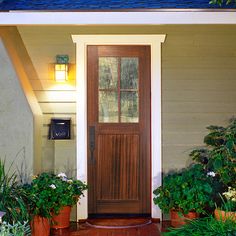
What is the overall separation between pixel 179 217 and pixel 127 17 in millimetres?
2178

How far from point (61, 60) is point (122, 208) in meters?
1.90

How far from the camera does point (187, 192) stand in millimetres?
5023

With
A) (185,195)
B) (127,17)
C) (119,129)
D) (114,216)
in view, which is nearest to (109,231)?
(114,216)

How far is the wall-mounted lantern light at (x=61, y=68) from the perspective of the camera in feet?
18.4

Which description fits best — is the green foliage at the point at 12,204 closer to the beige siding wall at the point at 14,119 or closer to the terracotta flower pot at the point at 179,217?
the beige siding wall at the point at 14,119

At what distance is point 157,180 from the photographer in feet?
18.7

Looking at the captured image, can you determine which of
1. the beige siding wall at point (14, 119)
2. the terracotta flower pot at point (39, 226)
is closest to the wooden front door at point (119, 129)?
the beige siding wall at point (14, 119)

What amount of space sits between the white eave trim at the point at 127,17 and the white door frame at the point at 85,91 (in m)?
1.16

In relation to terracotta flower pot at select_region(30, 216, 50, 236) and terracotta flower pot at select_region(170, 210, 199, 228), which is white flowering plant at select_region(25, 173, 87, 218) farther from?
terracotta flower pot at select_region(170, 210, 199, 228)

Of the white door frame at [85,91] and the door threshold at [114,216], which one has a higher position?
the white door frame at [85,91]

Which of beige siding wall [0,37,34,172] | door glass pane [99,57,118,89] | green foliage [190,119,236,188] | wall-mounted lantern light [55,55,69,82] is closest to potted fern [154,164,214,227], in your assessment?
green foliage [190,119,236,188]

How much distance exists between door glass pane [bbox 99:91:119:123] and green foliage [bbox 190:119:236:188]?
1022mm

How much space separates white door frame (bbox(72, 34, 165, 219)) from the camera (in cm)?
567

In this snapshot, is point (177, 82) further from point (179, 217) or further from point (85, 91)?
point (179, 217)
